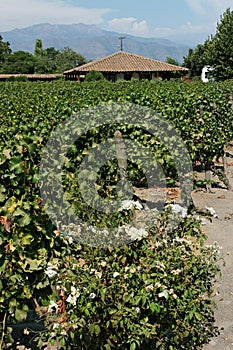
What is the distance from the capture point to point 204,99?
912 cm

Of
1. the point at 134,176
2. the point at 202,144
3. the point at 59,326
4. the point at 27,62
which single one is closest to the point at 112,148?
the point at 134,176

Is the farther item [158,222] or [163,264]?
[158,222]

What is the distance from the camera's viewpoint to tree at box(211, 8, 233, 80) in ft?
132

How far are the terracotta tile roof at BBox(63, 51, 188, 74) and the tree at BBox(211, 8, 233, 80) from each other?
428 inches

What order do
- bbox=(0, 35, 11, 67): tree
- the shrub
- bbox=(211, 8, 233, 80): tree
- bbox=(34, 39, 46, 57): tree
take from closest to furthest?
the shrub
bbox=(211, 8, 233, 80): tree
bbox=(0, 35, 11, 67): tree
bbox=(34, 39, 46, 57): tree

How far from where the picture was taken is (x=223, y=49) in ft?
134

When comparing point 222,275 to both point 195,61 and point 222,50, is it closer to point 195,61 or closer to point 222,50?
point 222,50

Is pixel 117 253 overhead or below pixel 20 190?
below

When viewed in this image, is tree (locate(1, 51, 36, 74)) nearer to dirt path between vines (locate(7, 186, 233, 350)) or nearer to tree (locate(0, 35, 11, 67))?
tree (locate(0, 35, 11, 67))

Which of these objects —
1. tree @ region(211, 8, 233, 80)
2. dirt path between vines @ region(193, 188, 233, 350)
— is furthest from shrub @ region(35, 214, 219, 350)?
tree @ region(211, 8, 233, 80)

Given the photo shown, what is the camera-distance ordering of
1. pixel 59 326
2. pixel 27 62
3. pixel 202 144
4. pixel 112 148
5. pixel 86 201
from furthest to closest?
1. pixel 27 62
2. pixel 202 144
3. pixel 112 148
4. pixel 86 201
5. pixel 59 326

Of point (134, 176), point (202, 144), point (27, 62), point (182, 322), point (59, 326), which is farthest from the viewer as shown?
point (27, 62)

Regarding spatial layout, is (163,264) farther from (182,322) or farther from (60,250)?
(60,250)

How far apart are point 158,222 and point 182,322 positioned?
663 millimetres
